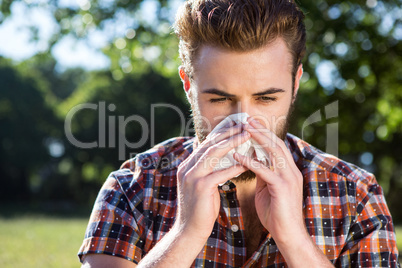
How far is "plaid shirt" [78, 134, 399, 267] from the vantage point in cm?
273

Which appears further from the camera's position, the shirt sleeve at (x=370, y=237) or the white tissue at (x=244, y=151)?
the shirt sleeve at (x=370, y=237)

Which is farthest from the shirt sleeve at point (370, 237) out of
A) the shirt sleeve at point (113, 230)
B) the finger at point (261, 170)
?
the shirt sleeve at point (113, 230)

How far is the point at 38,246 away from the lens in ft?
40.2

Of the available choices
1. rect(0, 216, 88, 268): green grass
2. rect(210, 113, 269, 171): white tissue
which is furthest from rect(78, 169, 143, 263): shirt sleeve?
rect(0, 216, 88, 268): green grass

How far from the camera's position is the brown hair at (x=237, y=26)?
2.77m

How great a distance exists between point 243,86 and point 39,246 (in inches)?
435

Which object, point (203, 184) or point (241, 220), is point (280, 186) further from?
point (241, 220)

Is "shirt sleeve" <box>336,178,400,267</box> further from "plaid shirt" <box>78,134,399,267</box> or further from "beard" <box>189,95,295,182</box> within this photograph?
"beard" <box>189,95,295,182</box>

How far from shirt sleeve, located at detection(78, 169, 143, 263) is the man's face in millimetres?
650

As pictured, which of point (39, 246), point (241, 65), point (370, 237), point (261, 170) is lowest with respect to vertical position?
point (39, 246)

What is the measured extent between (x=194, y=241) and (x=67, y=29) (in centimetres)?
768

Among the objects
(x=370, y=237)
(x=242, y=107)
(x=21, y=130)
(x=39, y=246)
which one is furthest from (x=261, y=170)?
(x=21, y=130)

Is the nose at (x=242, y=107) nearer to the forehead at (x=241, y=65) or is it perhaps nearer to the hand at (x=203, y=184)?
the forehead at (x=241, y=65)

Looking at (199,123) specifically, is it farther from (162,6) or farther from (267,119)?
(162,6)
